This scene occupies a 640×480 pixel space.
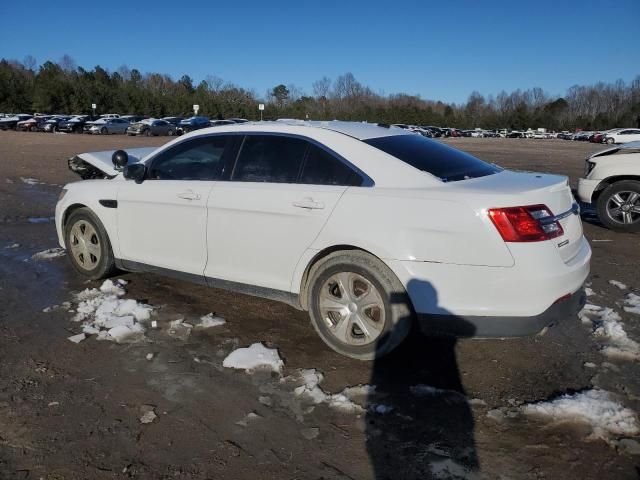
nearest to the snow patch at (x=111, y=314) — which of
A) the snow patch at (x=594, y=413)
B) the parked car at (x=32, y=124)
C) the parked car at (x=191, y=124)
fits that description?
the snow patch at (x=594, y=413)

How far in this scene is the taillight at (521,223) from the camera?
3209 millimetres

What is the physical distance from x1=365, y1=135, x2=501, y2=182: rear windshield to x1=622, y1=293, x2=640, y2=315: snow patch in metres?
1.84

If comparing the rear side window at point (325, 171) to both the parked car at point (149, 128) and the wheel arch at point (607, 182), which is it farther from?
the parked car at point (149, 128)

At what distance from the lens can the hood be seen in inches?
220

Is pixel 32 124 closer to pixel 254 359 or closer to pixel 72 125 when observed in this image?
pixel 72 125

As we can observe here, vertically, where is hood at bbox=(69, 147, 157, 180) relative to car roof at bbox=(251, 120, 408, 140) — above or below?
below

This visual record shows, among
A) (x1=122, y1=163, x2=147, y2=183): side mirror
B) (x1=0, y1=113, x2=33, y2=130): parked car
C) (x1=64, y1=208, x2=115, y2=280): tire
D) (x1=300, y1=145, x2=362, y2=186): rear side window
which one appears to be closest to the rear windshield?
(x1=300, y1=145, x2=362, y2=186): rear side window

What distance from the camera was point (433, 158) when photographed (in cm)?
400

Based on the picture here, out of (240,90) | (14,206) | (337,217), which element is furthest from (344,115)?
(337,217)

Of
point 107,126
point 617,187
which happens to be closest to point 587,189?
point 617,187

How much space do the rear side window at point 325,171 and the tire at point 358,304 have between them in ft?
1.70

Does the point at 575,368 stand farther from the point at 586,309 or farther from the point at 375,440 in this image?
the point at 375,440

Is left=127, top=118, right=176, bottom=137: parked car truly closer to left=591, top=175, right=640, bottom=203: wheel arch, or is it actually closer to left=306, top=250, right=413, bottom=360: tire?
left=591, top=175, right=640, bottom=203: wheel arch

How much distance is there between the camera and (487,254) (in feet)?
10.6
